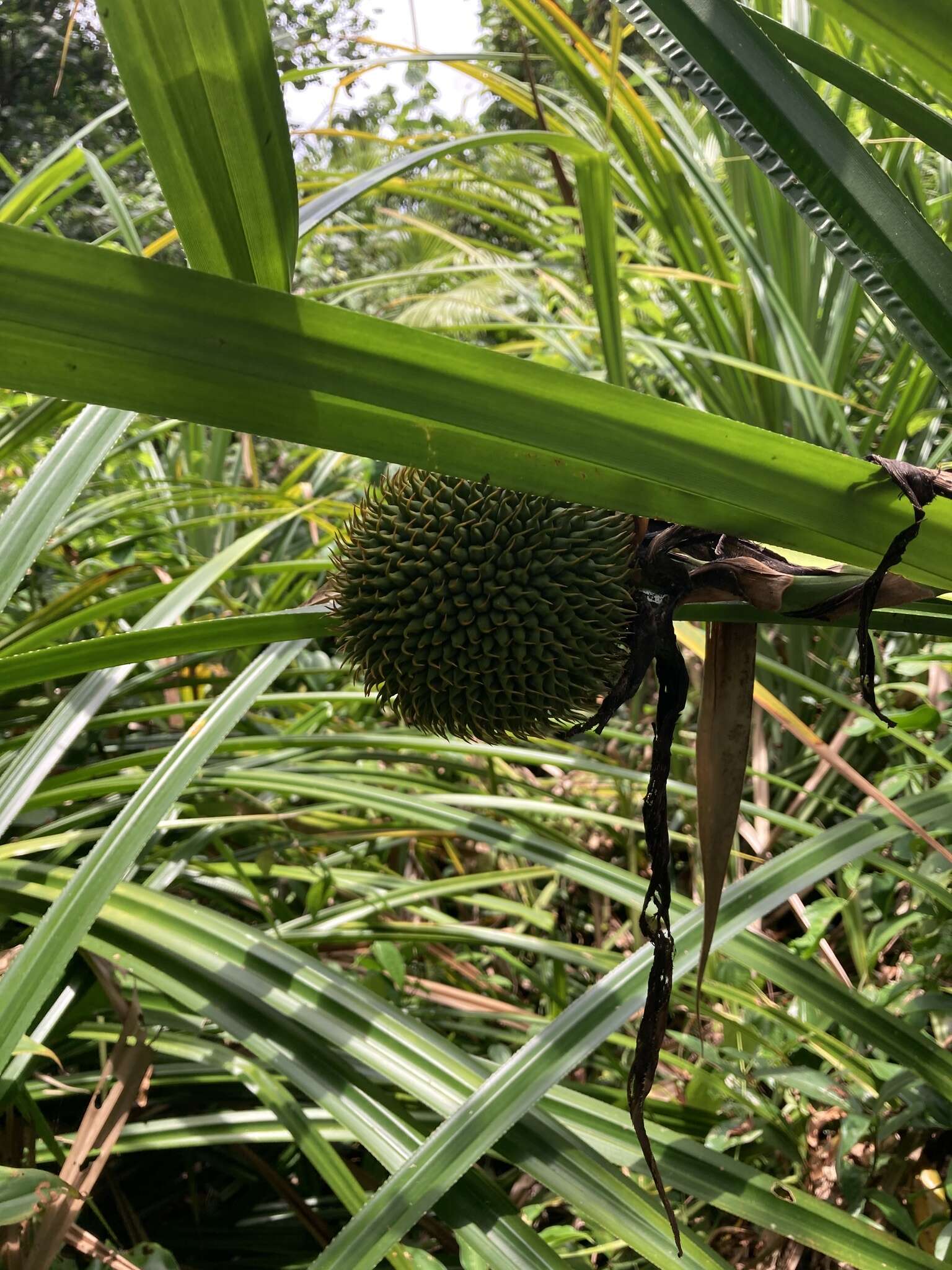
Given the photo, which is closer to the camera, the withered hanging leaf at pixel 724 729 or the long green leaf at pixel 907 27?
the long green leaf at pixel 907 27

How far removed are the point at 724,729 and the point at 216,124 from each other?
1.35ft

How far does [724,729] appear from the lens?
1.76 ft

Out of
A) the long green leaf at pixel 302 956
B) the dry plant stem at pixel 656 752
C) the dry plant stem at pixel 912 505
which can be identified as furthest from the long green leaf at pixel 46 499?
the dry plant stem at pixel 912 505

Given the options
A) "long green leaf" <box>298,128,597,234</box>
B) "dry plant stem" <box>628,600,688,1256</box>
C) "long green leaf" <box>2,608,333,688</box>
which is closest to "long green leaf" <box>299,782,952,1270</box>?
"dry plant stem" <box>628,600,688,1256</box>

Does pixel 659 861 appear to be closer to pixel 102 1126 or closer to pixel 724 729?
pixel 724 729

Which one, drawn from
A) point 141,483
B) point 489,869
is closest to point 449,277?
point 141,483

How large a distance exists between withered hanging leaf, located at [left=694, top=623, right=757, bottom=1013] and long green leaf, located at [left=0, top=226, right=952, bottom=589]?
144mm

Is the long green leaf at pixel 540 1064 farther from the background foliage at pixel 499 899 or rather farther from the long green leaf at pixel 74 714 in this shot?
the long green leaf at pixel 74 714

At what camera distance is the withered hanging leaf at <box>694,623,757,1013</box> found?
532 mm

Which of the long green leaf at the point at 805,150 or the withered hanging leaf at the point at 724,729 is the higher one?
the long green leaf at the point at 805,150

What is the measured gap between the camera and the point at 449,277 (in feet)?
13.3

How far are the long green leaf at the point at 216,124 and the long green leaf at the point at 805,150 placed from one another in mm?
172

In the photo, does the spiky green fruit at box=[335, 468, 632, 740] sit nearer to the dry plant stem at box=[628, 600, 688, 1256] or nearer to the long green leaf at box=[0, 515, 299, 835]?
the dry plant stem at box=[628, 600, 688, 1256]

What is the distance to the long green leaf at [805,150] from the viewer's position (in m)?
0.38
